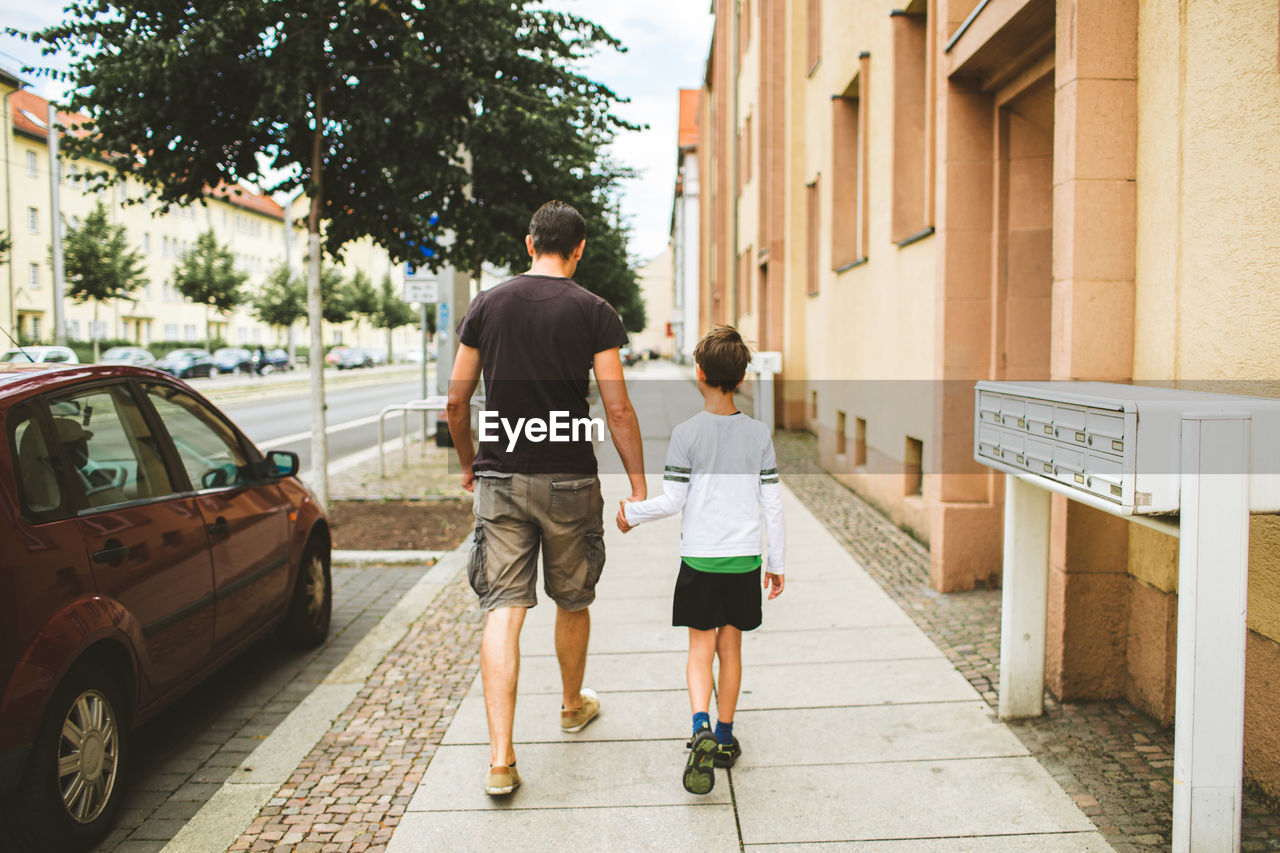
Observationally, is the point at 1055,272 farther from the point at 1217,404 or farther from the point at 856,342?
the point at 856,342

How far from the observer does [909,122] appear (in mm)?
8914

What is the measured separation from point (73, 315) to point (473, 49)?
49.5m

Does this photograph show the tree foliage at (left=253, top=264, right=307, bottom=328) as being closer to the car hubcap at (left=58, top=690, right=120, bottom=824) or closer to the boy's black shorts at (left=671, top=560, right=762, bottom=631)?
the car hubcap at (left=58, top=690, right=120, bottom=824)

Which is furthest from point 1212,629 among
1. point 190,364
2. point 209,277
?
point 209,277

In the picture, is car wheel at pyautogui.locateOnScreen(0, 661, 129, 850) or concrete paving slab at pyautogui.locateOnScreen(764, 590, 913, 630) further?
concrete paving slab at pyautogui.locateOnScreen(764, 590, 913, 630)

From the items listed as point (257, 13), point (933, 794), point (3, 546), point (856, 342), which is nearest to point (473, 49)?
point (257, 13)

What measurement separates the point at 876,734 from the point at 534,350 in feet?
6.79

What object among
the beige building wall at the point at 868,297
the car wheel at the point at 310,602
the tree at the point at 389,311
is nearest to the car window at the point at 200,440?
the car wheel at the point at 310,602

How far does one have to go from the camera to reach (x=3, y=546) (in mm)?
3104

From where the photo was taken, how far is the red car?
3.10 meters

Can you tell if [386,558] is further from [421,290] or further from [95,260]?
[95,260]

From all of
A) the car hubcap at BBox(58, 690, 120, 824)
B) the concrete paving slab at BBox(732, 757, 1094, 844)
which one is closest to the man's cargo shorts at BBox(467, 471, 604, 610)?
the concrete paving slab at BBox(732, 757, 1094, 844)

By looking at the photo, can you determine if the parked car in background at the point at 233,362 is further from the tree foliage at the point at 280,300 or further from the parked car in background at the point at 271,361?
the tree foliage at the point at 280,300

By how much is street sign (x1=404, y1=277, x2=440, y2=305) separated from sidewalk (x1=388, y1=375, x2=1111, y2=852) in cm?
997
